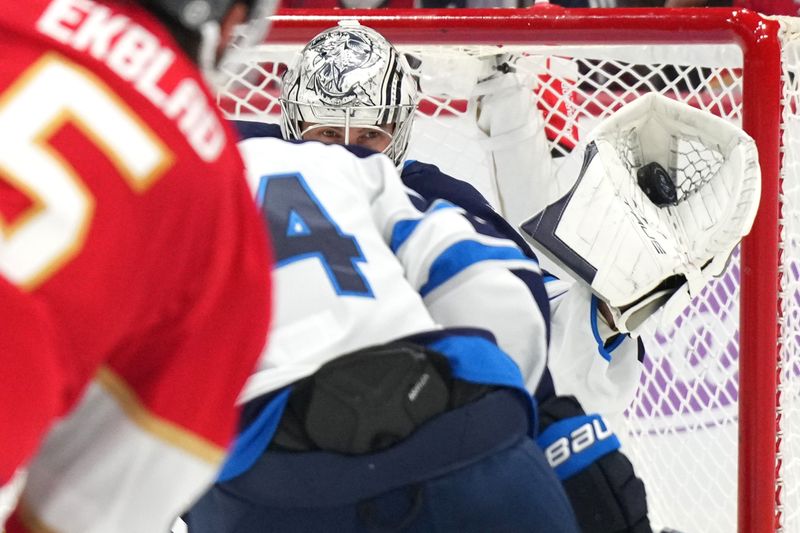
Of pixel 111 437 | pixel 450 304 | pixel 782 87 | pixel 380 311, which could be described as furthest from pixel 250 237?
pixel 782 87

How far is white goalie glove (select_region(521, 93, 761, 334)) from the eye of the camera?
1761 mm

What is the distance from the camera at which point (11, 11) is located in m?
0.71

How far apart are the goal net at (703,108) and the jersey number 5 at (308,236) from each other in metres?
0.69

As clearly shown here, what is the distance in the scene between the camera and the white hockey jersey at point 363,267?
132 centimetres

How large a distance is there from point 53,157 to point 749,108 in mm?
1615

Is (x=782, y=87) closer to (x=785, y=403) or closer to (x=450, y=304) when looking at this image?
(x=785, y=403)

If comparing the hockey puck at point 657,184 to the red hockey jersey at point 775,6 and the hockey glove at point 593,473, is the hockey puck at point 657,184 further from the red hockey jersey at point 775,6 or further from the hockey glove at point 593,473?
the red hockey jersey at point 775,6

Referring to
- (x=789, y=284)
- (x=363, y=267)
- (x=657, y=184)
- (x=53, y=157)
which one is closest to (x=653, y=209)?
(x=657, y=184)

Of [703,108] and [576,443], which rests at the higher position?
[703,108]

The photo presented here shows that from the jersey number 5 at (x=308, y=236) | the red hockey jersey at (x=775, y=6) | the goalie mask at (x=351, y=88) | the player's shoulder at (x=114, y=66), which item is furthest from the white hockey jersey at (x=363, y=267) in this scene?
the red hockey jersey at (x=775, y=6)

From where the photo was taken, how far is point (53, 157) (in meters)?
0.66

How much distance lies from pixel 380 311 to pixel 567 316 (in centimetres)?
Answer: 61

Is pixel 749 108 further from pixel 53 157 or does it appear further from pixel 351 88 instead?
pixel 53 157

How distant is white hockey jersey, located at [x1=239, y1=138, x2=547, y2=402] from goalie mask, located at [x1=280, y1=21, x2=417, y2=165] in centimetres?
48
